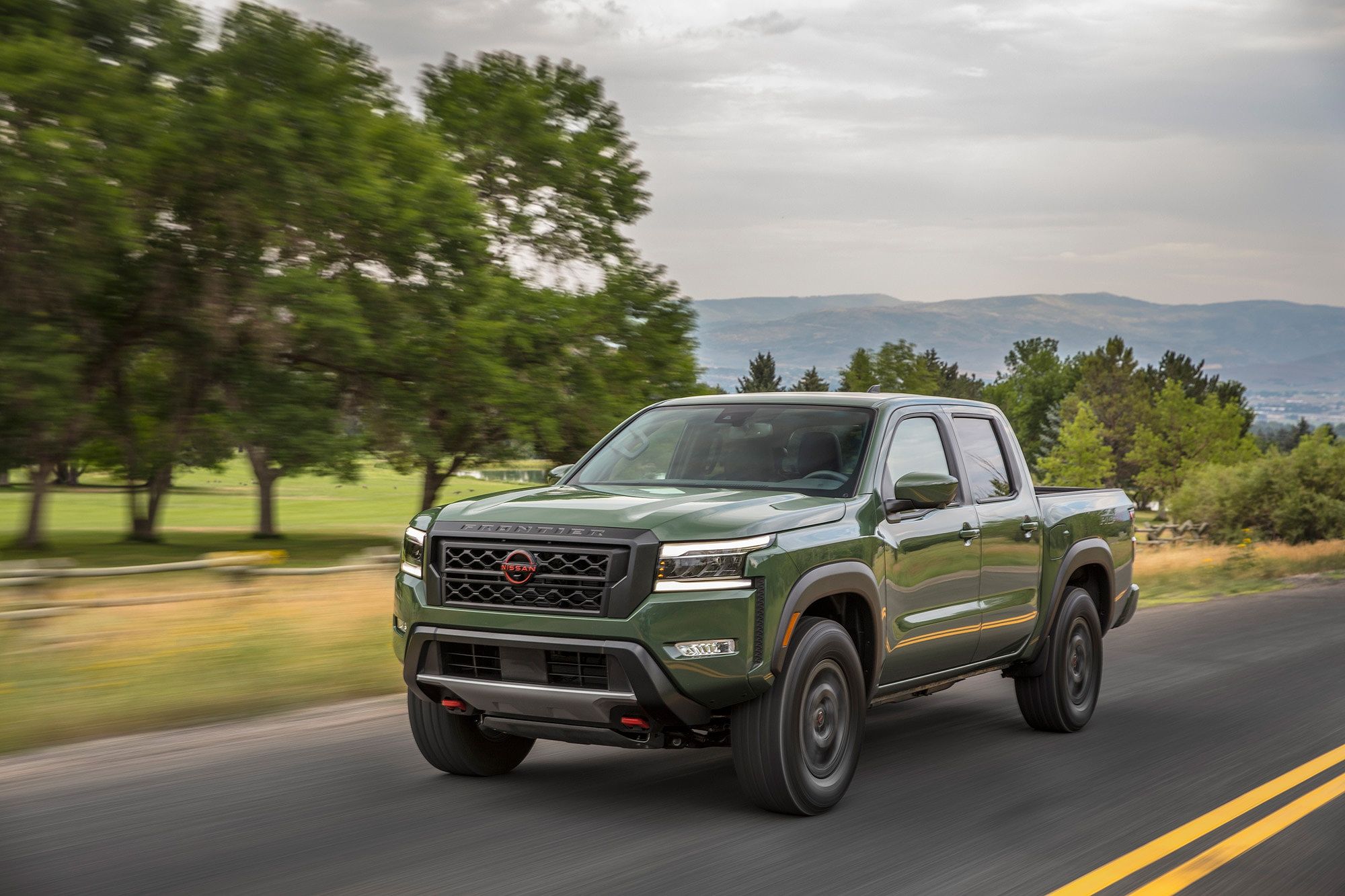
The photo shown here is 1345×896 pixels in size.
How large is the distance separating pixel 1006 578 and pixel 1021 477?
748 millimetres

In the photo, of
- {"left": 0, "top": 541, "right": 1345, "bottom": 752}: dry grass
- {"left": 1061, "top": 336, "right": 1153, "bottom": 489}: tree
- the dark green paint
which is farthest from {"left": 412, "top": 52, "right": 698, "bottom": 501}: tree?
{"left": 1061, "top": 336, "right": 1153, "bottom": 489}: tree

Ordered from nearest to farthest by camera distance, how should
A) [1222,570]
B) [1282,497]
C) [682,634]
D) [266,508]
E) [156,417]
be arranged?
[682,634] < [1222,570] < [156,417] < [1282,497] < [266,508]

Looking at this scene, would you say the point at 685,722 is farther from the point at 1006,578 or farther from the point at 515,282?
the point at 515,282

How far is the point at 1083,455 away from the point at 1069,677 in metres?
84.5

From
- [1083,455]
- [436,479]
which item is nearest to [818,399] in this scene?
[436,479]

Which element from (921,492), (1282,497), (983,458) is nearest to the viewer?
(921,492)

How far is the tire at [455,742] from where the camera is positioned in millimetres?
6312

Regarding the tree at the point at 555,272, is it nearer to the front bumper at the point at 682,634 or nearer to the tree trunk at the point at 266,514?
the tree trunk at the point at 266,514

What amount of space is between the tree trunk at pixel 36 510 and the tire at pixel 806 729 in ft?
87.6

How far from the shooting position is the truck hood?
18.0ft

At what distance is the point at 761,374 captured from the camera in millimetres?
122688

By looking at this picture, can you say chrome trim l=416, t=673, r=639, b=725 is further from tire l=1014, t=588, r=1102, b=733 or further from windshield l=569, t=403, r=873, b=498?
tire l=1014, t=588, r=1102, b=733

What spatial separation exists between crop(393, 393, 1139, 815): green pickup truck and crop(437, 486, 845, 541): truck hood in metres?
0.01

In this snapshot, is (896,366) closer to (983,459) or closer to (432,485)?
(432,485)
